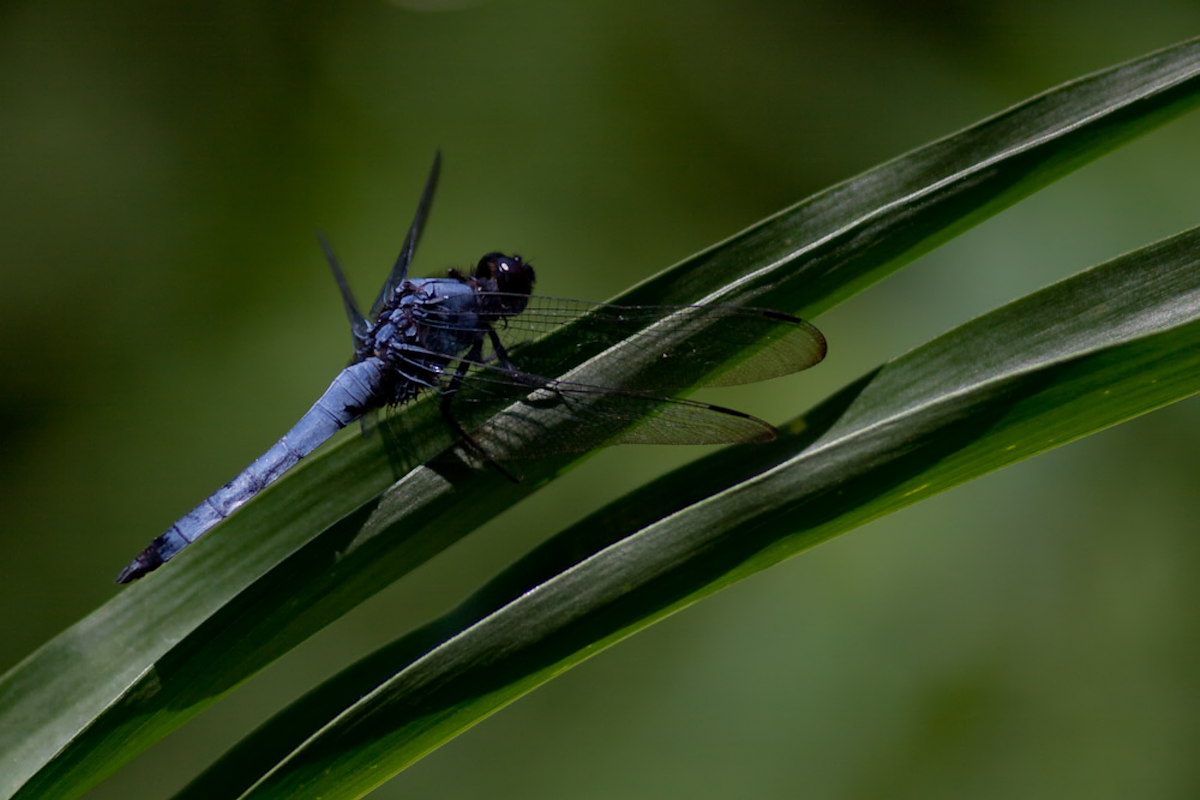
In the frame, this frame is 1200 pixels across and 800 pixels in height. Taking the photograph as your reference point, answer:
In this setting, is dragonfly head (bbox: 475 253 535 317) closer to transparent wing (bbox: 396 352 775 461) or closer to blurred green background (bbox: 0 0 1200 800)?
transparent wing (bbox: 396 352 775 461)

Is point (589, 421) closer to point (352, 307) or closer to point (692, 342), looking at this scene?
point (692, 342)

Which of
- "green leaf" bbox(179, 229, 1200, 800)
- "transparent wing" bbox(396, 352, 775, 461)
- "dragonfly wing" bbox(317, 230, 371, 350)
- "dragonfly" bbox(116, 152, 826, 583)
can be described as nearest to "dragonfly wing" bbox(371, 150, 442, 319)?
"dragonfly" bbox(116, 152, 826, 583)

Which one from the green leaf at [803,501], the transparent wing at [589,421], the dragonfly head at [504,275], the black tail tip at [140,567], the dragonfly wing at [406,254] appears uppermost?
the dragonfly wing at [406,254]

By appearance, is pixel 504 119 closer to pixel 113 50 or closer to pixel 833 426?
pixel 113 50

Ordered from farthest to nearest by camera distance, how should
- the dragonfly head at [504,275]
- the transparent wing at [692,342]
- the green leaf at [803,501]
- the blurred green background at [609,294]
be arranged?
the blurred green background at [609,294], the dragonfly head at [504,275], the transparent wing at [692,342], the green leaf at [803,501]

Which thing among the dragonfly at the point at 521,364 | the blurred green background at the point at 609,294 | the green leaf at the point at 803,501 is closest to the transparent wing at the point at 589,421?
the dragonfly at the point at 521,364

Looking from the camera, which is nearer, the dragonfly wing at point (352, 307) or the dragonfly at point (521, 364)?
the dragonfly at point (521, 364)

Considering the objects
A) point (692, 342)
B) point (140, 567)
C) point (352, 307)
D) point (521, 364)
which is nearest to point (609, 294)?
point (352, 307)

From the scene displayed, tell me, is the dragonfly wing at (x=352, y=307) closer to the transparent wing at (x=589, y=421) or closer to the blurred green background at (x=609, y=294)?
the transparent wing at (x=589, y=421)
